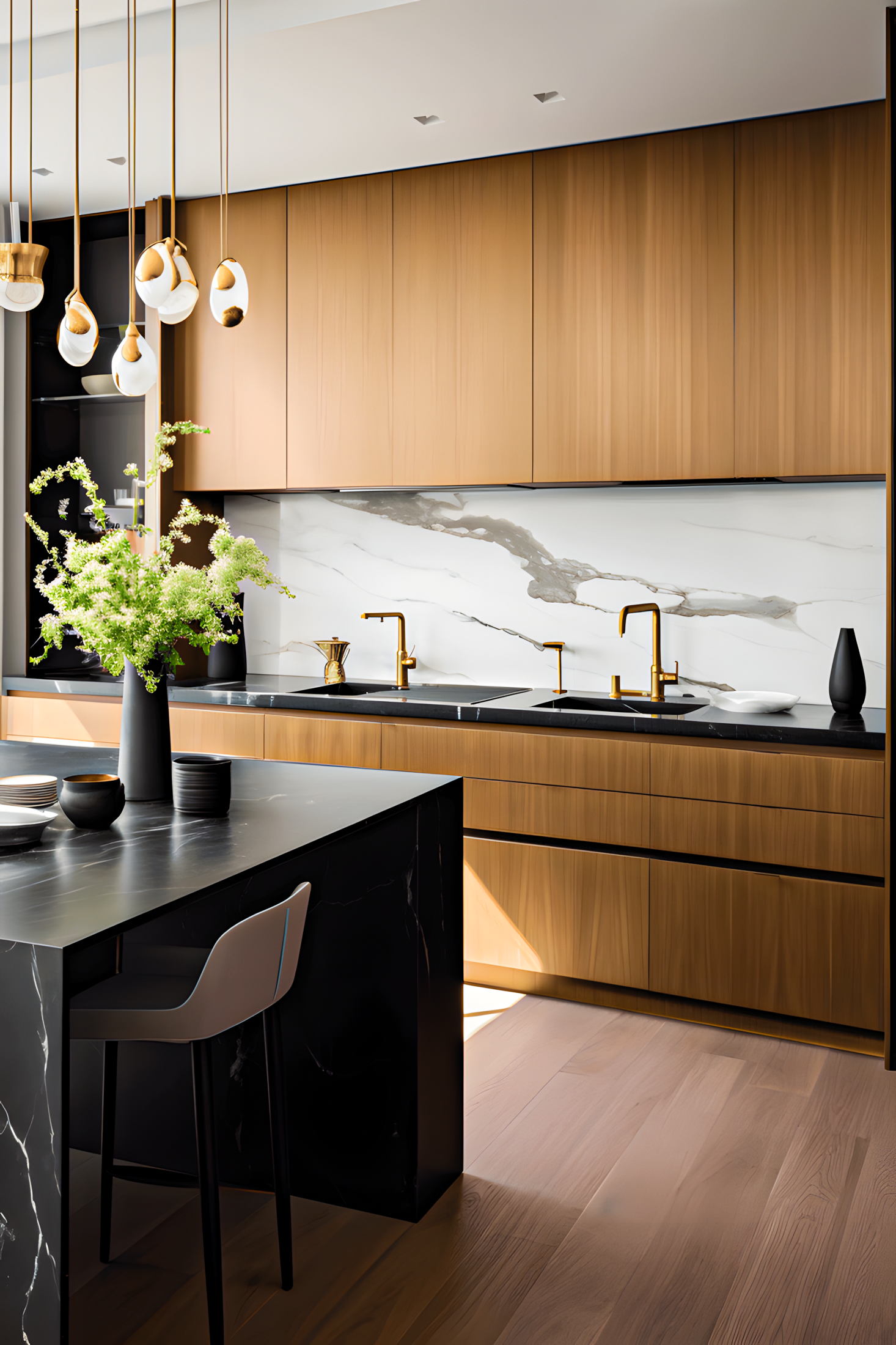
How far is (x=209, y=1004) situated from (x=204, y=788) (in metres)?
0.48

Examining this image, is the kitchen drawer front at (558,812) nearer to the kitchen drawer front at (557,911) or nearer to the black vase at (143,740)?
the kitchen drawer front at (557,911)

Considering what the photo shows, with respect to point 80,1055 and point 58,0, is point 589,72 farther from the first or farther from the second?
point 80,1055

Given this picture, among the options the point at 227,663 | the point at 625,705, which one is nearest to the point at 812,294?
the point at 625,705

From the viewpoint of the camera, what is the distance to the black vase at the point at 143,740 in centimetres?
210

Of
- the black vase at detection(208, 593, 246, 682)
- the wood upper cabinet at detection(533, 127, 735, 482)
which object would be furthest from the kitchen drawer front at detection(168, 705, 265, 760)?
the wood upper cabinet at detection(533, 127, 735, 482)

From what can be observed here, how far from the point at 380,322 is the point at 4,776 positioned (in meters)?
2.29

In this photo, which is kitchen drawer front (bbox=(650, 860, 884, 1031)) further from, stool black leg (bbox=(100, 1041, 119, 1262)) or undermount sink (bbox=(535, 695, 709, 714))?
stool black leg (bbox=(100, 1041, 119, 1262))

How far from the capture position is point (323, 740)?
3.60 m

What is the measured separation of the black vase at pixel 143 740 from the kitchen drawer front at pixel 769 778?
5.10 feet

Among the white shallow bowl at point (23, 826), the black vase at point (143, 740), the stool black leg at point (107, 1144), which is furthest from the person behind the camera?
the black vase at point (143, 740)

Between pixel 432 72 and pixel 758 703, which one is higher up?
pixel 432 72

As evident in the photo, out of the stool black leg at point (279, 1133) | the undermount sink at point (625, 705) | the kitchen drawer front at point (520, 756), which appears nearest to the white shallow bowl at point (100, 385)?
the kitchen drawer front at point (520, 756)

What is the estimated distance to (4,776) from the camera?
87.7 inches

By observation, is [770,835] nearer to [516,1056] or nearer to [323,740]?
[516,1056]
